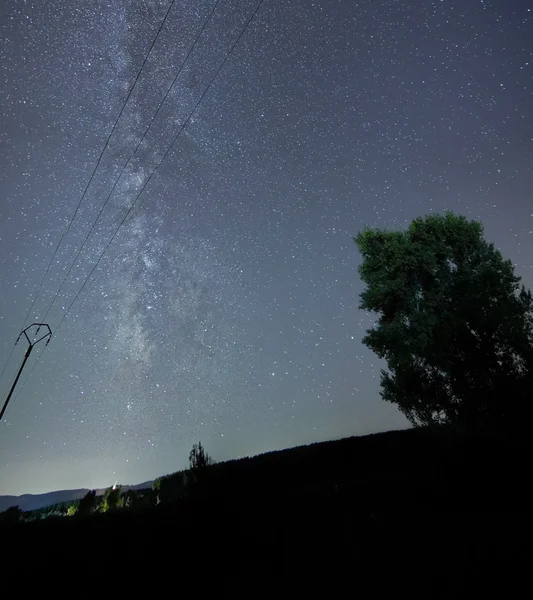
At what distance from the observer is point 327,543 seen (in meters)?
6.21

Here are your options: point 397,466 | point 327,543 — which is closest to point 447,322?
point 397,466

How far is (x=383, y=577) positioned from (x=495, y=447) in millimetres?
8948

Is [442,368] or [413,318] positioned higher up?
[413,318]

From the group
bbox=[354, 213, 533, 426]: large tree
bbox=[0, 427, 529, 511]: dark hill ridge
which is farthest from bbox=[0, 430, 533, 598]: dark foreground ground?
bbox=[354, 213, 533, 426]: large tree

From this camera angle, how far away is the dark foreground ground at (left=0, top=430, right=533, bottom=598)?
15.2 ft

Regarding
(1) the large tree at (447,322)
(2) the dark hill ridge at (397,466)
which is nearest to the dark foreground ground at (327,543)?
(2) the dark hill ridge at (397,466)

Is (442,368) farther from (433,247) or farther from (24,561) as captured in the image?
(24,561)

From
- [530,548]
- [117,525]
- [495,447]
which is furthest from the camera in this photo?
[495,447]

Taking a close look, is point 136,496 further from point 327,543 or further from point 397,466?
point 327,543

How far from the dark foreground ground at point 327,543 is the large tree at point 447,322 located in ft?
21.0

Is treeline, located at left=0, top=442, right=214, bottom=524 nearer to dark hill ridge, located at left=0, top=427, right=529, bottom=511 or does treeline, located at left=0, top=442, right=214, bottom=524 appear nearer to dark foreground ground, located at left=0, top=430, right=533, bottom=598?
dark hill ridge, located at left=0, top=427, right=529, bottom=511

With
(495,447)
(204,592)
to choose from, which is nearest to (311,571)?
(204,592)

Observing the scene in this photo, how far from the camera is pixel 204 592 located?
4.82m

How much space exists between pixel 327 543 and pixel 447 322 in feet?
51.4
